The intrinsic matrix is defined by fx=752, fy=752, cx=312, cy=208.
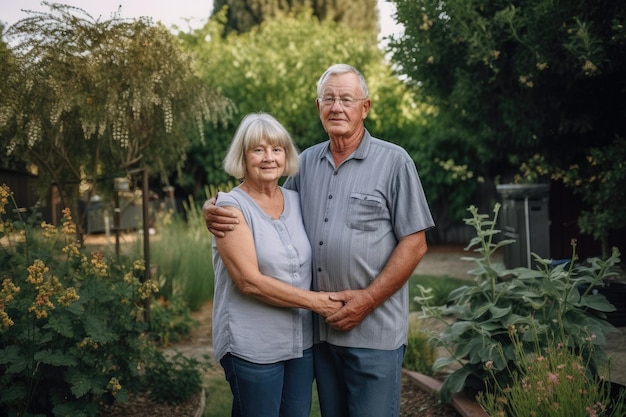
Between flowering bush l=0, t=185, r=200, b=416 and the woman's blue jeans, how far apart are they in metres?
1.03

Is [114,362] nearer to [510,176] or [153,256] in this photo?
[153,256]

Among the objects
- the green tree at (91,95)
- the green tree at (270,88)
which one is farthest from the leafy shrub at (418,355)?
the green tree at (270,88)

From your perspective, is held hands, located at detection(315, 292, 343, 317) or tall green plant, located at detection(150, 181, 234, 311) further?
tall green plant, located at detection(150, 181, 234, 311)

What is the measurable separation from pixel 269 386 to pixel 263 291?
1.17 ft

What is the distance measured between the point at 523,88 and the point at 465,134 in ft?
6.03

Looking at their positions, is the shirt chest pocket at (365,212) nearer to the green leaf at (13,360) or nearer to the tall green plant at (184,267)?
the green leaf at (13,360)

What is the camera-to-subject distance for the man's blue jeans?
2.80 meters

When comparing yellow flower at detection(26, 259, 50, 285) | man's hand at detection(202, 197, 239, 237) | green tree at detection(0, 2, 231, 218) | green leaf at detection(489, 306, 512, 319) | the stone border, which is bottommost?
the stone border

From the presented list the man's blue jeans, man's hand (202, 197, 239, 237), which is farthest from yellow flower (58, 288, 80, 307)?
the man's blue jeans

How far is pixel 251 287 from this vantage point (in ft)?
8.54

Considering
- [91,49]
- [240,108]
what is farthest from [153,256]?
[240,108]

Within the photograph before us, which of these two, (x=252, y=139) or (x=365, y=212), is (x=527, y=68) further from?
(x=252, y=139)

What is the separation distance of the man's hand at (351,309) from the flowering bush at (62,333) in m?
1.30

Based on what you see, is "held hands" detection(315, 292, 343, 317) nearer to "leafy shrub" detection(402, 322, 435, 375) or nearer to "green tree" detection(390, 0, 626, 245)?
"leafy shrub" detection(402, 322, 435, 375)
